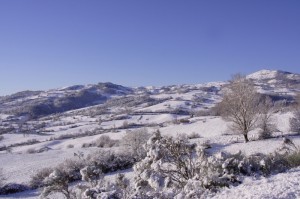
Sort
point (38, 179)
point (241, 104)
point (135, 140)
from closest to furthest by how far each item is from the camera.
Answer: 1. point (38, 179)
2. point (241, 104)
3. point (135, 140)

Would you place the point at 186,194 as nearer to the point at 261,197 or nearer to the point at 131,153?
the point at 261,197

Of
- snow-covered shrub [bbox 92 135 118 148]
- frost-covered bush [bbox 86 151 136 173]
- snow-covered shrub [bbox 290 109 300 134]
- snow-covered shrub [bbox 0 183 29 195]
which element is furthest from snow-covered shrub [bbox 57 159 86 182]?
snow-covered shrub [bbox 290 109 300 134]

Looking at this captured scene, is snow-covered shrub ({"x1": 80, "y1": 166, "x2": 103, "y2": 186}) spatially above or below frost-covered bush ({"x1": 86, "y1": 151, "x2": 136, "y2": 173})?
above

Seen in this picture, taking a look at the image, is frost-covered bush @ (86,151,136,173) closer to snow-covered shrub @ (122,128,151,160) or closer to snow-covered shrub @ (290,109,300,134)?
snow-covered shrub @ (122,128,151,160)

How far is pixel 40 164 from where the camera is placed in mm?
49688

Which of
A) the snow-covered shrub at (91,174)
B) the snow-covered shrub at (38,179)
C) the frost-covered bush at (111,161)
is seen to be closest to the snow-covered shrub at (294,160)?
the snow-covered shrub at (91,174)

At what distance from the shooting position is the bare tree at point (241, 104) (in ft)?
147

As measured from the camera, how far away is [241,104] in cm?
4478

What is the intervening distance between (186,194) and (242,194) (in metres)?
1.96

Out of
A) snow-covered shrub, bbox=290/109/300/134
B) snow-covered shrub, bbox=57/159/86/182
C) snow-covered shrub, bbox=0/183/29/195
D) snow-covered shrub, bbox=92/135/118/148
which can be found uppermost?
snow-covered shrub, bbox=290/109/300/134

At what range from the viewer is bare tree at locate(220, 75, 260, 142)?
44781 millimetres

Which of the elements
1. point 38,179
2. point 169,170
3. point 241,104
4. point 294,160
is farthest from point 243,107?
point 169,170

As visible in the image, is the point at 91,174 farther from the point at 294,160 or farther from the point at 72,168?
the point at 72,168

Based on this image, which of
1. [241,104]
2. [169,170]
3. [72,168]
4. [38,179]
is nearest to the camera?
[169,170]
